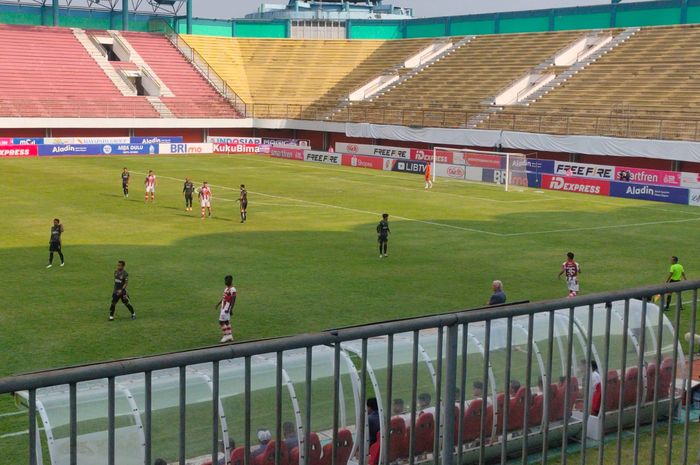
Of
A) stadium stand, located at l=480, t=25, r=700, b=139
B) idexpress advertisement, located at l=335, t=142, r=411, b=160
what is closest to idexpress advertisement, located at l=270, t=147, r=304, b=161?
idexpress advertisement, located at l=335, t=142, r=411, b=160

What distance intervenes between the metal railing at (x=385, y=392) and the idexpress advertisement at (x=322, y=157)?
57.5 m

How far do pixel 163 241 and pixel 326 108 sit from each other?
175ft

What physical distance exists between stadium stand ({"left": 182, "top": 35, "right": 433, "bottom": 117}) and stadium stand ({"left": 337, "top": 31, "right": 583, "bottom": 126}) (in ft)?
20.1

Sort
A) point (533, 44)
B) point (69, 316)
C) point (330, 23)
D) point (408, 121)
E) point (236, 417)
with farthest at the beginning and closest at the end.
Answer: point (330, 23) → point (533, 44) → point (408, 121) → point (69, 316) → point (236, 417)

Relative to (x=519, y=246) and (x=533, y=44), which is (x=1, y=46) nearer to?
(x=533, y=44)

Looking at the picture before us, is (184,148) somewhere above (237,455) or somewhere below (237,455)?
above

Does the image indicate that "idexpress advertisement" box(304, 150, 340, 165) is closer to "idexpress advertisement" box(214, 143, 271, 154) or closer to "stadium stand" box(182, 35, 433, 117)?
"idexpress advertisement" box(214, 143, 271, 154)

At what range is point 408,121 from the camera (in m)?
75.3

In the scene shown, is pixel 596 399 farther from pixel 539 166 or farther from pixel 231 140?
pixel 231 140

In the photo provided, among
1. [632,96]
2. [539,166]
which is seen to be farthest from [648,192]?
[632,96]

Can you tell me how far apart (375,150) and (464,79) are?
13.5 m

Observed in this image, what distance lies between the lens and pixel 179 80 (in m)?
86.3

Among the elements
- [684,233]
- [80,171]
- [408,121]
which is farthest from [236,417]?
[408,121]

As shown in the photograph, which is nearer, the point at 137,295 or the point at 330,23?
the point at 137,295
